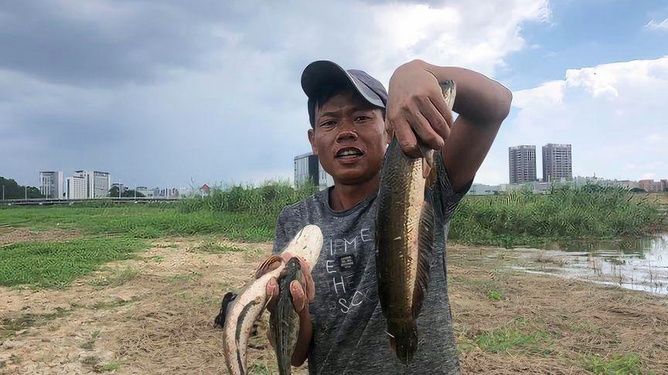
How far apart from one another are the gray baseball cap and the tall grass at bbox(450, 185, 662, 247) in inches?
601

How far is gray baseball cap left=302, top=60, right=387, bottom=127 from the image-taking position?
2.21m

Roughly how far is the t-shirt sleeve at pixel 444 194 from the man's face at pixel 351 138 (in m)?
0.31

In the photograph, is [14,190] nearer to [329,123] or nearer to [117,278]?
[117,278]

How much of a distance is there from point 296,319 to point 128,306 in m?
5.69

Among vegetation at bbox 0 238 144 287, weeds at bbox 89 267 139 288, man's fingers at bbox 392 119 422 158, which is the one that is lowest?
weeds at bbox 89 267 139 288

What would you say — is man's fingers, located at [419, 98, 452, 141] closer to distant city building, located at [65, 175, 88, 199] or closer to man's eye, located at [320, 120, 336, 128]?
man's eye, located at [320, 120, 336, 128]

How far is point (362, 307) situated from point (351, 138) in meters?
0.72

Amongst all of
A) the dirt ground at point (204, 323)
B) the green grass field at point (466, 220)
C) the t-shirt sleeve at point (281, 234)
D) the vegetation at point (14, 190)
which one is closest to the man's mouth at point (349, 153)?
the t-shirt sleeve at point (281, 234)

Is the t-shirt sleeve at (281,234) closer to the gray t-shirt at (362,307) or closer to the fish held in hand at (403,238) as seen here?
the gray t-shirt at (362,307)

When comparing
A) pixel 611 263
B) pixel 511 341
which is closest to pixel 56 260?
pixel 511 341

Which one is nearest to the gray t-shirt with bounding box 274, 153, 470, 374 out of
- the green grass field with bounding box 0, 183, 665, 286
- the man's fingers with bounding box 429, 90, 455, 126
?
the man's fingers with bounding box 429, 90, 455, 126

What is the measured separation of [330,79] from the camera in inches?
89.6

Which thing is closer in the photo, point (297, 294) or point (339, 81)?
point (297, 294)

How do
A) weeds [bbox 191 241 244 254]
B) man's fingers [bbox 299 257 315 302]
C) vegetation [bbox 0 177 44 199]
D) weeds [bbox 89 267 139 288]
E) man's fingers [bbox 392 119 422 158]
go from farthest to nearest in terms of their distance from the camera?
vegetation [bbox 0 177 44 199]
weeds [bbox 191 241 244 254]
weeds [bbox 89 267 139 288]
man's fingers [bbox 299 257 315 302]
man's fingers [bbox 392 119 422 158]
